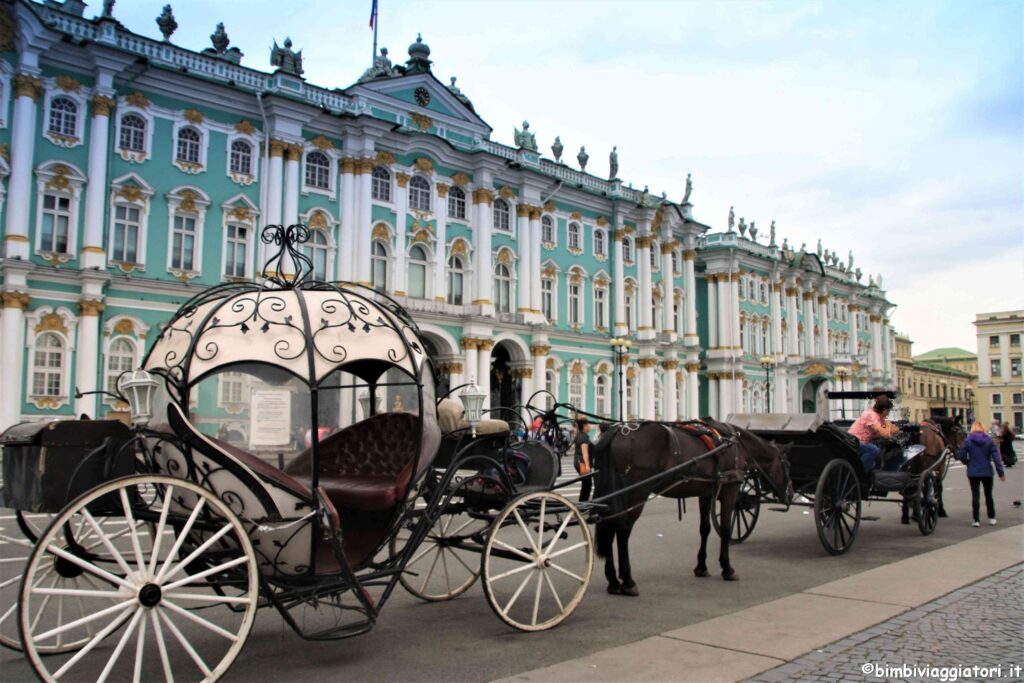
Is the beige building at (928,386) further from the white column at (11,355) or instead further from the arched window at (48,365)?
the white column at (11,355)

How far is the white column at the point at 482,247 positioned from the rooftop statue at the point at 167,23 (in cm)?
1291

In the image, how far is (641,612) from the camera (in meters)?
7.49

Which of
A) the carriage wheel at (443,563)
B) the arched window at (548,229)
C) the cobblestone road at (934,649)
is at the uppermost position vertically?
the arched window at (548,229)

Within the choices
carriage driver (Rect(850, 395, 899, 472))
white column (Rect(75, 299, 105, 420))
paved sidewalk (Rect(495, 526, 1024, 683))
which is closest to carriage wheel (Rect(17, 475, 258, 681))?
paved sidewalk (Rect(495, 526, 1024, 683))

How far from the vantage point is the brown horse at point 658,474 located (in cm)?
817

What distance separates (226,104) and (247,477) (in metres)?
26.2

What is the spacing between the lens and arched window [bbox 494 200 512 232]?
3700cm

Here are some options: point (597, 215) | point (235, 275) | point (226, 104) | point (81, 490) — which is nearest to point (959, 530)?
point (81, 490)

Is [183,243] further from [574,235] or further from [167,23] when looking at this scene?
[574,235]

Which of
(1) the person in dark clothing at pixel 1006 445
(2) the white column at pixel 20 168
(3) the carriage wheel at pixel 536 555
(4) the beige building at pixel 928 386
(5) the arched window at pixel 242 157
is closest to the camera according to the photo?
(3) the carriage wheel at pixel 536 555

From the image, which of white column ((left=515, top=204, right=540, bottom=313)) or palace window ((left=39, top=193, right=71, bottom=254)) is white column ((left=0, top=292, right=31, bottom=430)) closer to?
palace window ((left=39, top=193, right=71, bottom=254))

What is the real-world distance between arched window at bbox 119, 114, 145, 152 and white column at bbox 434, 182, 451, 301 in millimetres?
11337

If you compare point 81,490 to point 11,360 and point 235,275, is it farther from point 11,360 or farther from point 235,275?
point 235,275

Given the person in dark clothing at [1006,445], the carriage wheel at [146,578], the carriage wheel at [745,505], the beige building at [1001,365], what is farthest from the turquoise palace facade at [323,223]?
the beige building at [1001,365]
